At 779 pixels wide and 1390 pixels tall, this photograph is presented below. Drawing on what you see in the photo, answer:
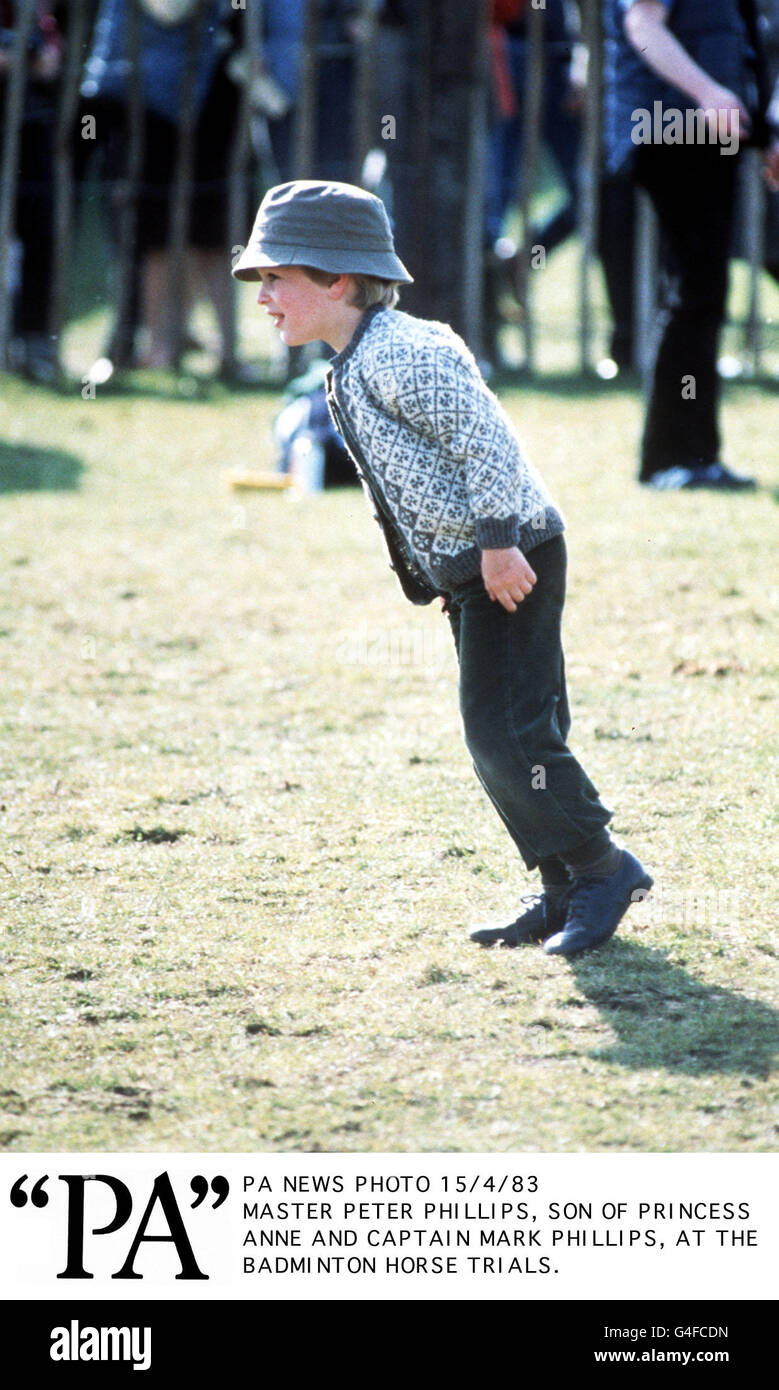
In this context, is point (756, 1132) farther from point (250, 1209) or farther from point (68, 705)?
point (68, 705)

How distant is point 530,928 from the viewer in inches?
119

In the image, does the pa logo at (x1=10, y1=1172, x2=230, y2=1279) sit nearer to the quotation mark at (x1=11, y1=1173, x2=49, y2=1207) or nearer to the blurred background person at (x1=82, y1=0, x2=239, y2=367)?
the quotation mark at (x1=11, y1=1173, x2=49, y2=1207)

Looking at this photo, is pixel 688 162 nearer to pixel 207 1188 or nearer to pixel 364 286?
pixel 364 286

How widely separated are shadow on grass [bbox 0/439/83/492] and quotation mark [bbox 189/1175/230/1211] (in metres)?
4.64

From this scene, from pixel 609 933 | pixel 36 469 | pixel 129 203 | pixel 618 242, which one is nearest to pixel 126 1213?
pixel 609 933

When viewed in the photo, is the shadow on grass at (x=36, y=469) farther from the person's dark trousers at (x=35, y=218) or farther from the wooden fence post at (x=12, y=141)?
the person's dark trousers at (x=35, y=218)

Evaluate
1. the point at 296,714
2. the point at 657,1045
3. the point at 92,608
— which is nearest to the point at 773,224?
the point at 92,608

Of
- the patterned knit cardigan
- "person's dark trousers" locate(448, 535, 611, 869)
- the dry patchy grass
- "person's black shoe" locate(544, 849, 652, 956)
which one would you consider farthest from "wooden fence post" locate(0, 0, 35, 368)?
"person's black shoe" locate(544, 849, 652, 956)

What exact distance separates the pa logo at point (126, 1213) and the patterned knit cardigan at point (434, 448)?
40.5 inches

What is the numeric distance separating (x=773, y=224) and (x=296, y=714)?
15.4 feet

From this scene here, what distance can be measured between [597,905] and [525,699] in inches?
14.1

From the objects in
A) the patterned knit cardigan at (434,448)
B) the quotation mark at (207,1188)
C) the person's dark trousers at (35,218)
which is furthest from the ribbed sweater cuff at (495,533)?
the person's dark trousers at (35,218)

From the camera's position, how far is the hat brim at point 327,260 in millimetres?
2805

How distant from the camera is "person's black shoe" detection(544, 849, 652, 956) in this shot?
9.66 feet
